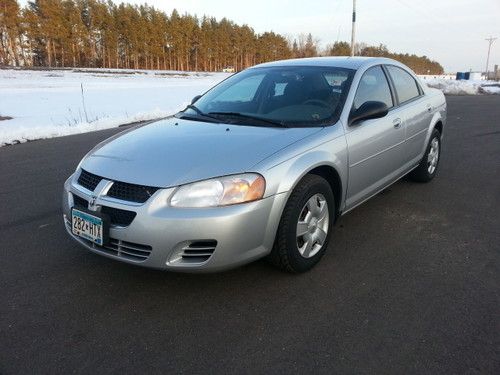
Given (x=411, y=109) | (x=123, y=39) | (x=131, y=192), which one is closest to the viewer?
(x=131, y=192)

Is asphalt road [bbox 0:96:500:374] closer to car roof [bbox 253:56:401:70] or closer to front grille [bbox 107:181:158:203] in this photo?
front grille [bbox 107:181:158:203]

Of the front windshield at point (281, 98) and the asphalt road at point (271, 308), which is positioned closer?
the asphalt road at point (271, 308)

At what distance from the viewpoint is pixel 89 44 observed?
3000 inches

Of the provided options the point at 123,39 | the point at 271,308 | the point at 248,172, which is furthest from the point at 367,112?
the point at 123,39

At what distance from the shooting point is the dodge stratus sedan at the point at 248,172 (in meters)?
2.60

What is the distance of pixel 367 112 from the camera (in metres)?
3.49

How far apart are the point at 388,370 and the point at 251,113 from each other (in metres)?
2.29

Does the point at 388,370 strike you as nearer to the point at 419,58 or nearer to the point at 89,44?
the point at 89,44

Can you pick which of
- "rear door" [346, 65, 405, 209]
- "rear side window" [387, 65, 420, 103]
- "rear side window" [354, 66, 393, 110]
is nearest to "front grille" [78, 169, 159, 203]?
"rear door" [346, 65, 405, 209]

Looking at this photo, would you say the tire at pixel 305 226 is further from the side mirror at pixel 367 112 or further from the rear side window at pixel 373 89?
the rear side window at pixel 373 89

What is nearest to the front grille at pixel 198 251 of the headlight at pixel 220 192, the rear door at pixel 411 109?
the headlight at pixel 220 192

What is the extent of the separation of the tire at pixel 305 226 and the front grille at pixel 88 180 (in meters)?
1.26

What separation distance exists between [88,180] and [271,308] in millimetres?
1511

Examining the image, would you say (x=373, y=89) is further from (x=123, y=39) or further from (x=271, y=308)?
(x=123, y=39)
